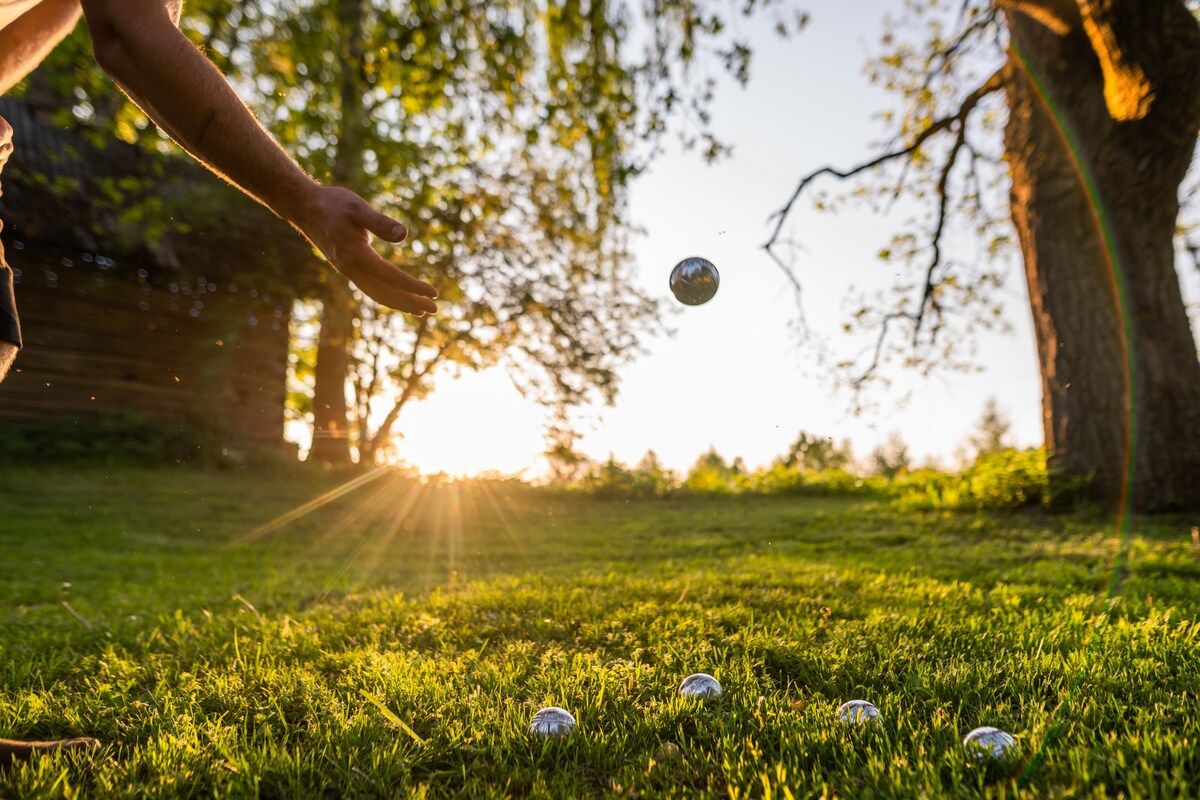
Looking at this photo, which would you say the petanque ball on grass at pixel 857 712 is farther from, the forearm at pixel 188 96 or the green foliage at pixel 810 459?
the green foliage at pixel 810 459

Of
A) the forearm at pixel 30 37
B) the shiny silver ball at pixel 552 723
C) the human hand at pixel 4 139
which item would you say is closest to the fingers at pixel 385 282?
the human hand at pixel 4 139

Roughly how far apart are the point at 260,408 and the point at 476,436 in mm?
6791

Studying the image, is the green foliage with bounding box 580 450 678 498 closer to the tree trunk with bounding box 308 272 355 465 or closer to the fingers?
the tree trunk with bounding box 308 272 355 465

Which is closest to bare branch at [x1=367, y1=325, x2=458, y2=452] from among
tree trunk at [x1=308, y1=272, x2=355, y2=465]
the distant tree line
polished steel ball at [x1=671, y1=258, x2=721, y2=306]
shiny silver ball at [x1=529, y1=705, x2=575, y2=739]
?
tree trunk at [x1=308, y1=272, x2=355, y2=465]

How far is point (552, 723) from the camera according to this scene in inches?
89.2

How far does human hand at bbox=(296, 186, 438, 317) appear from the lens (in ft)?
6.49

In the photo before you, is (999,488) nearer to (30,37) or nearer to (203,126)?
(203,126)

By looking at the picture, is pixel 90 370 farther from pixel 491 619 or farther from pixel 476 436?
pixel 491 619

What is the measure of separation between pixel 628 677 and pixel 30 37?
3.18m

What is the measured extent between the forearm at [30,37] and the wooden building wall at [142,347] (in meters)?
12.5

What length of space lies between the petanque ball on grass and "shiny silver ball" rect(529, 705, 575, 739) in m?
0.97

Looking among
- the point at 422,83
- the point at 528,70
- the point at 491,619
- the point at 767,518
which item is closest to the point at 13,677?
the point at 491,619

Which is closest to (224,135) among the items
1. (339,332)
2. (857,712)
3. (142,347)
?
(857,712)

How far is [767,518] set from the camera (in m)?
11.4
